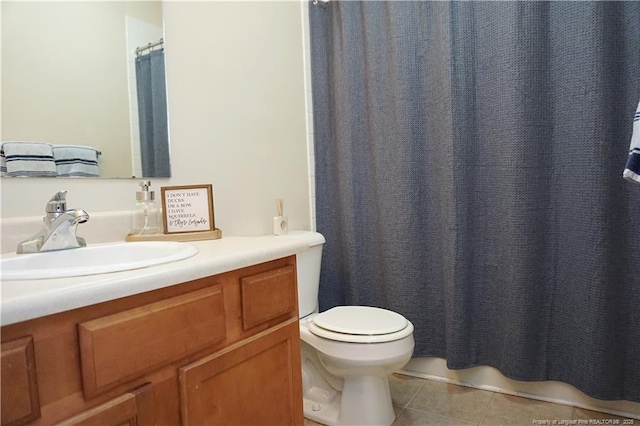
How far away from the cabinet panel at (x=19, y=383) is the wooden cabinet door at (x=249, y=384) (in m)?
0.26

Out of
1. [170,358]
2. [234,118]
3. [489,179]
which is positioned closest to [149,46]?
[234,118]

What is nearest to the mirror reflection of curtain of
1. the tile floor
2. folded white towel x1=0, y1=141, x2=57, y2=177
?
folded white towel x1=0, y1=141, x2=57, y2=177

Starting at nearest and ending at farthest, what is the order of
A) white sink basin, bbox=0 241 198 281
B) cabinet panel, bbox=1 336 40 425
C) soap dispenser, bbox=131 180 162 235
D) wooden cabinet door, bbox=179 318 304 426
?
cabinet panel, bbox=1 336 40 425
white sink basin, bbox=0 241 198 281
wooden cabinet door, bbox=179 318 304 426
soap dispenser, bbox=131 180 162 235

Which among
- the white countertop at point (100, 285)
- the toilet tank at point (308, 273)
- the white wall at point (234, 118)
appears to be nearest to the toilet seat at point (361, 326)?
the toilet tank at point (308, 273)

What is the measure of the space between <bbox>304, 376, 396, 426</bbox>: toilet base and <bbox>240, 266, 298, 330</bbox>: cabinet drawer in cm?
59

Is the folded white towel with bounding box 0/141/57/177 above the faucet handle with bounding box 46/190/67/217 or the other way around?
above

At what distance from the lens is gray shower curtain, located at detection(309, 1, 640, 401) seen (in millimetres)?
1489

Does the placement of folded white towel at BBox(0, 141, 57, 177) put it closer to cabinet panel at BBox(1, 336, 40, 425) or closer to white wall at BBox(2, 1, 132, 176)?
white wall at BBox(2, 1, 132, 176)

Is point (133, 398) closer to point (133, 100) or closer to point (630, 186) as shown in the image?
point (133, 100)

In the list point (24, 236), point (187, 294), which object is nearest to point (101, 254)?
point (24, 236)

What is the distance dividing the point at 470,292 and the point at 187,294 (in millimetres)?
1330

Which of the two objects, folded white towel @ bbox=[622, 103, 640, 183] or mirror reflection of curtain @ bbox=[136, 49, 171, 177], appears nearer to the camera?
folded white towel @ bbox=[622, 103, 640, 183]

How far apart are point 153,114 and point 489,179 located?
1333 millimetres

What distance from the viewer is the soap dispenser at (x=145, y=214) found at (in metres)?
1.26
